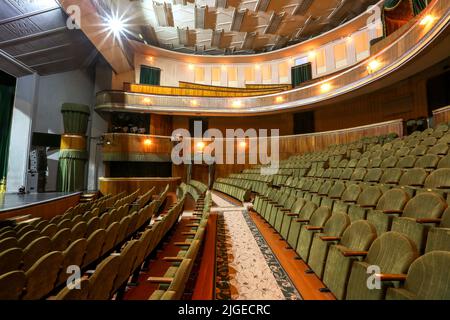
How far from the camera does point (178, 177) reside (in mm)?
5598

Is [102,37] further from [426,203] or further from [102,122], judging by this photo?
[426,203]

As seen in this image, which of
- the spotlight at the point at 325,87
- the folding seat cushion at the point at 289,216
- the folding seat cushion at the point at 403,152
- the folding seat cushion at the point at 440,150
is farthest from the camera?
the spotlight at the point at 325,87

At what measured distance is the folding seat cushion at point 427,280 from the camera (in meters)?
0.51

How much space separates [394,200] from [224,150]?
4.89 meters

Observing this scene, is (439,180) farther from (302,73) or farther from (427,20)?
(302,73)

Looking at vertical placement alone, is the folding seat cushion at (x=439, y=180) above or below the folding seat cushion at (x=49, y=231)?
above

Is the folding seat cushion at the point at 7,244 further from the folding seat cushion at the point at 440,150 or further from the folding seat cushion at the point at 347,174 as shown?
the folding seat cushion at the point at 440,150

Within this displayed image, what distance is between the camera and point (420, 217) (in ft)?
3.21

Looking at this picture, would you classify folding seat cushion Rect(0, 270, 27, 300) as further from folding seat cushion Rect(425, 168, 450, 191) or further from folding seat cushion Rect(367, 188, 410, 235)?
folding seat cushion Rect(425, 168, 450, 191)

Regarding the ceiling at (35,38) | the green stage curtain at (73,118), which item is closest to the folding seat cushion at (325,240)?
the ceiling at (35,38)

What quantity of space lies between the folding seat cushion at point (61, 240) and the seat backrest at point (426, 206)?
4.66 ft

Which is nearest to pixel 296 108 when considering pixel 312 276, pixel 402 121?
pixel 402 121

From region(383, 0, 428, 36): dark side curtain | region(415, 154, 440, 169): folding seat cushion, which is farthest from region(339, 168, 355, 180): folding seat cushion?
region(383, 0, 428, 36): dark side curtain

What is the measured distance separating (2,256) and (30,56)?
137 inches
